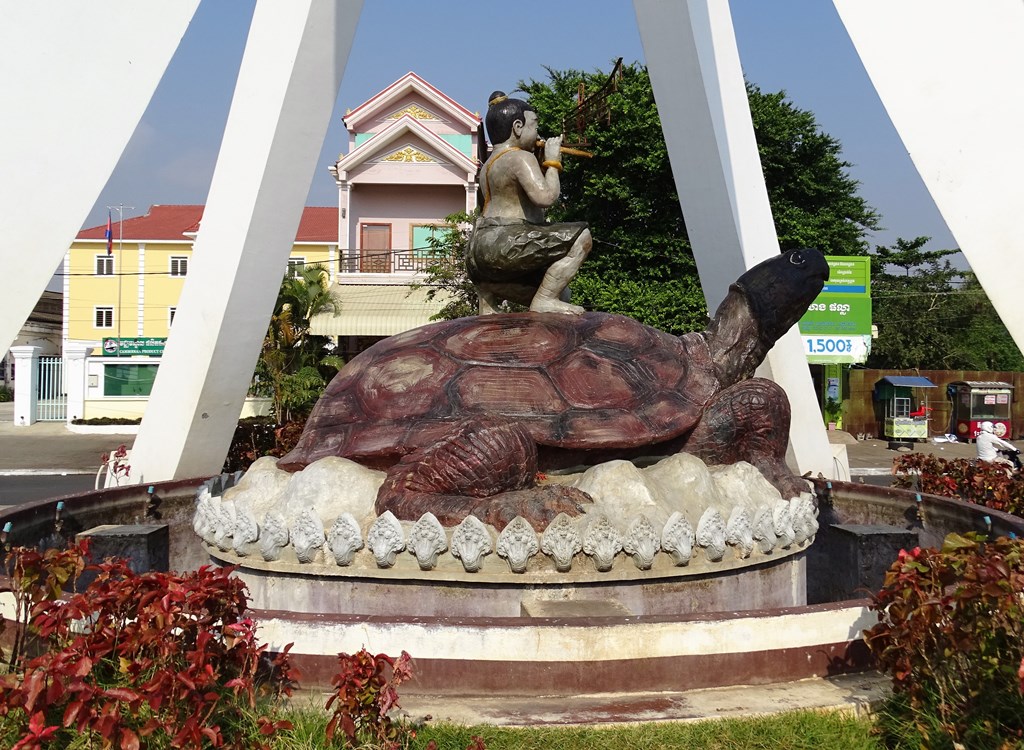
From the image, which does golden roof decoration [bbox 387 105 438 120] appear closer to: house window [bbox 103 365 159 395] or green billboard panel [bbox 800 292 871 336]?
house window [bbox 103 365 159 395]

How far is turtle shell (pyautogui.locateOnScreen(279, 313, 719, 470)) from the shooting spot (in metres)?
5.01

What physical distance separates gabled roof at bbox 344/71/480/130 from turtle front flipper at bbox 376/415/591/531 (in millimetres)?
23844

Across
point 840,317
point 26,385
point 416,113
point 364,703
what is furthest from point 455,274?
point 26,385

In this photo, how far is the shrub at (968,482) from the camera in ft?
24.6

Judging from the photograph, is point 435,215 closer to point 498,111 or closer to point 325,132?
point 325,132

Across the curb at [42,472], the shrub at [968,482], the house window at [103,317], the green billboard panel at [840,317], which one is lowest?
the curb at [42,472]

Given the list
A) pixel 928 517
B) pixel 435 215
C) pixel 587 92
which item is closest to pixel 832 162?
pixel 587 92

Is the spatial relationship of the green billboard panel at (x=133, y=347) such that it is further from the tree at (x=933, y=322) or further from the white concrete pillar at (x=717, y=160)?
the tree at (x=933, y=322)

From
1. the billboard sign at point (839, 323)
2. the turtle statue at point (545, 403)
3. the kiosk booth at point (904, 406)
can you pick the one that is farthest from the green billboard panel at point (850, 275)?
the turtle statue at point (545, 403)

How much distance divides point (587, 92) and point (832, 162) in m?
7.76

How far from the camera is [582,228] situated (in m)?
6.01

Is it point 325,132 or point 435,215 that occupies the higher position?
point 435,215

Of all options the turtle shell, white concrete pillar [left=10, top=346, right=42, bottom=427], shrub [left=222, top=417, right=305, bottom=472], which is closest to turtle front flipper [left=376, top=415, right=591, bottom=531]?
the turtle shell

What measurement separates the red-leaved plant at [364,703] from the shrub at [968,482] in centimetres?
646
